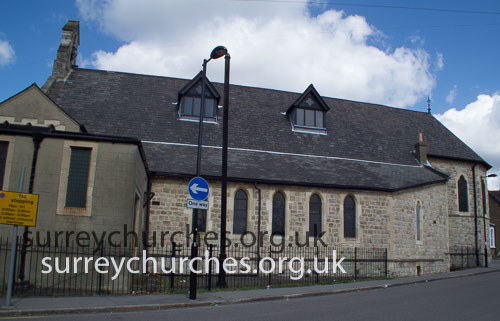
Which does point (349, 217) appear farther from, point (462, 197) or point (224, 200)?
point (462, 197)

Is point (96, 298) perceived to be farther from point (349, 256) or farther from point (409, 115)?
point (409, 115)

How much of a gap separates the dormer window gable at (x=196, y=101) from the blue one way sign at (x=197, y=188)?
38.2 ft

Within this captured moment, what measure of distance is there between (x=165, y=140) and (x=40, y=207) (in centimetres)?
925

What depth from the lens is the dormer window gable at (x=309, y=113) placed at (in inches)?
991

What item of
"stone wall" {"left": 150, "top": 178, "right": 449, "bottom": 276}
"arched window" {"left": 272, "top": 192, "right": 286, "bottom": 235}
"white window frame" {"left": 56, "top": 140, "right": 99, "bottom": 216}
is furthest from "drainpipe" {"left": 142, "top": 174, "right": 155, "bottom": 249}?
"arched window" {"left": 272, "top": 192, "right": 286, "bottom": 235}

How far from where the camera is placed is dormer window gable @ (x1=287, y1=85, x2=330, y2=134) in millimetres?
25172

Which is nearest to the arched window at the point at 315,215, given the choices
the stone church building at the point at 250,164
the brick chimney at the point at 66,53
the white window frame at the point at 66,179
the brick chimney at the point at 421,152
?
the stone church building at the point at 250,164

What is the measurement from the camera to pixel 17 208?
9625mm

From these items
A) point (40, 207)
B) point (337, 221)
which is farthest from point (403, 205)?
point (40, 207)

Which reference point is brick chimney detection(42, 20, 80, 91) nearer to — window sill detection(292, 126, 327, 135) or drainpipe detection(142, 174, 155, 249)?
drainpipe detection(142, 174, 155, 249)

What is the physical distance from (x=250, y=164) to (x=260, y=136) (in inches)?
121

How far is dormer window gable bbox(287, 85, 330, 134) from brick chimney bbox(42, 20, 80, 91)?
42.3 ft

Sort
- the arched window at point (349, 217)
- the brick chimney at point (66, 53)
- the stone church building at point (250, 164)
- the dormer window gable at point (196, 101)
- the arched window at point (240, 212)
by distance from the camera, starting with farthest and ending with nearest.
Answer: the brick chimney at point (66, 53) < the dormer window gable at point (196, 101) < the arched window at point (349, 217) < the arched window at point (240, 212) < the stone church building at point (250, 164)

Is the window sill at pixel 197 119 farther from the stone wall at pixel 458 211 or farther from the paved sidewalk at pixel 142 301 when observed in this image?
the stone wall at pixel 458 211
